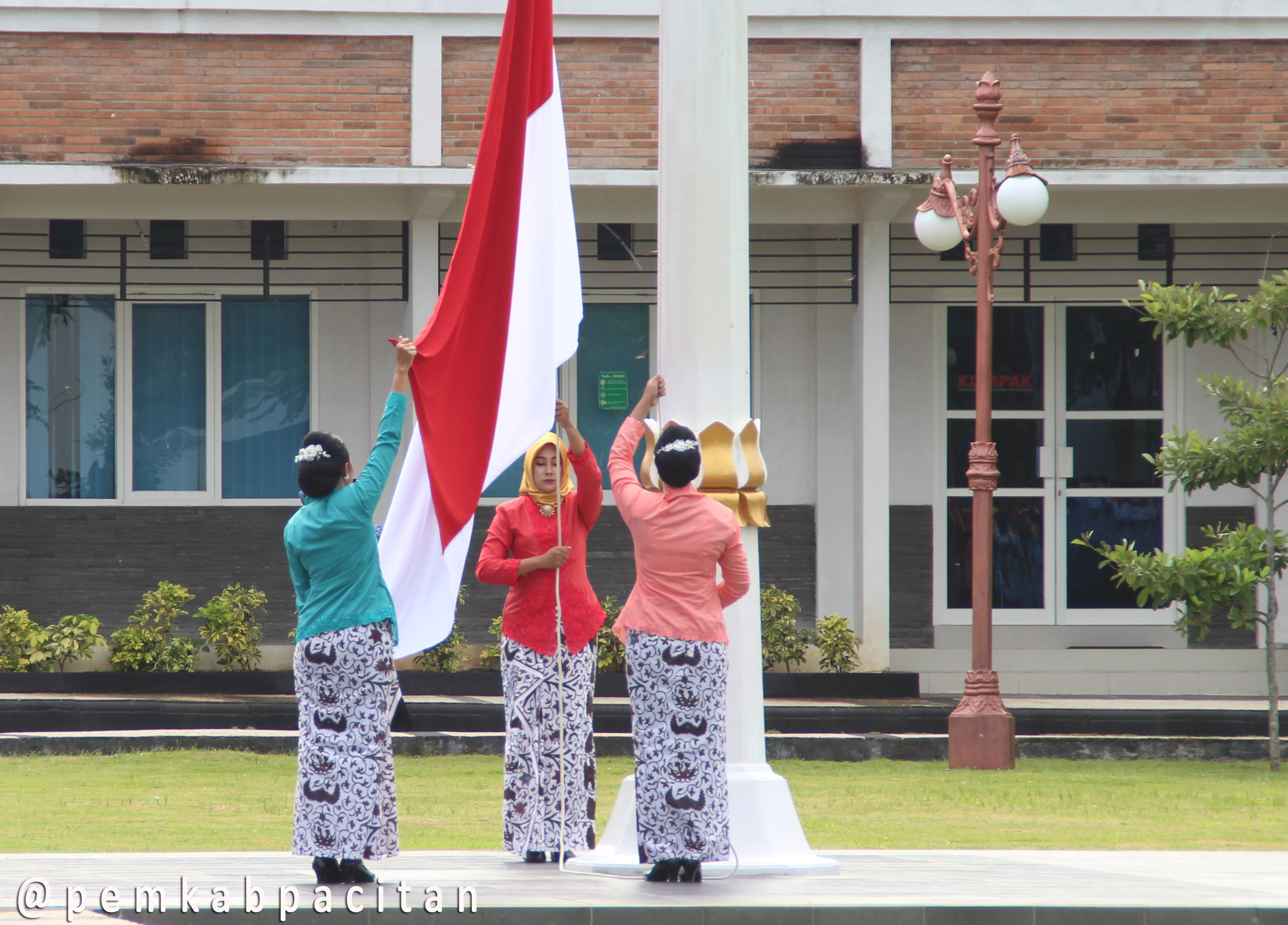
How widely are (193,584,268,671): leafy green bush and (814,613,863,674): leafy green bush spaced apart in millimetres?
5220

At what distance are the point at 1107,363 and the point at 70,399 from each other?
10.4 meters

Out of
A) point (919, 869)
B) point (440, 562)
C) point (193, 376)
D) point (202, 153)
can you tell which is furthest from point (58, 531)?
point (919, 869)

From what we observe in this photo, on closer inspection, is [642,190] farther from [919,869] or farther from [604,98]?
[919,869]

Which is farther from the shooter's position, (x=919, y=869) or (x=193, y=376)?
(x=193, y=376)

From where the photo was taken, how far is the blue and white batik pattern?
19.8 feet

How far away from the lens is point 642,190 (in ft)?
48.1

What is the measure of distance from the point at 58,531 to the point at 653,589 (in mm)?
10689

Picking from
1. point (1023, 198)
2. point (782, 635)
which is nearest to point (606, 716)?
point (782, 635)

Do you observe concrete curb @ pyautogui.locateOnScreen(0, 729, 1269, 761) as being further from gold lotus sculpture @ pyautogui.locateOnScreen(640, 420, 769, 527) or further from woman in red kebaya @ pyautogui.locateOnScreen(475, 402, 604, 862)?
gold lotus sculpture @ pyautogui.locateOnScreen(640, 420, 769, 527)

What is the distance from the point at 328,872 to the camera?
596 cm

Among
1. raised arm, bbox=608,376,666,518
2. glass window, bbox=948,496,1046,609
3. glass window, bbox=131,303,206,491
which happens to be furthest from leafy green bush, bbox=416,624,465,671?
raised arm, bbox=608,376,666,518

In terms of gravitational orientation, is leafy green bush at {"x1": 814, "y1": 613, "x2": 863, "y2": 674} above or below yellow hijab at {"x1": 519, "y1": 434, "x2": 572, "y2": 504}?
below

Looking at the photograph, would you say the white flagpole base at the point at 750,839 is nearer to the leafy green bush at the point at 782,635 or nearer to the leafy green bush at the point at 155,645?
the leafy green bush at the point at 782,635

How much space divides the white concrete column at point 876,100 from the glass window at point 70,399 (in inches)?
297
